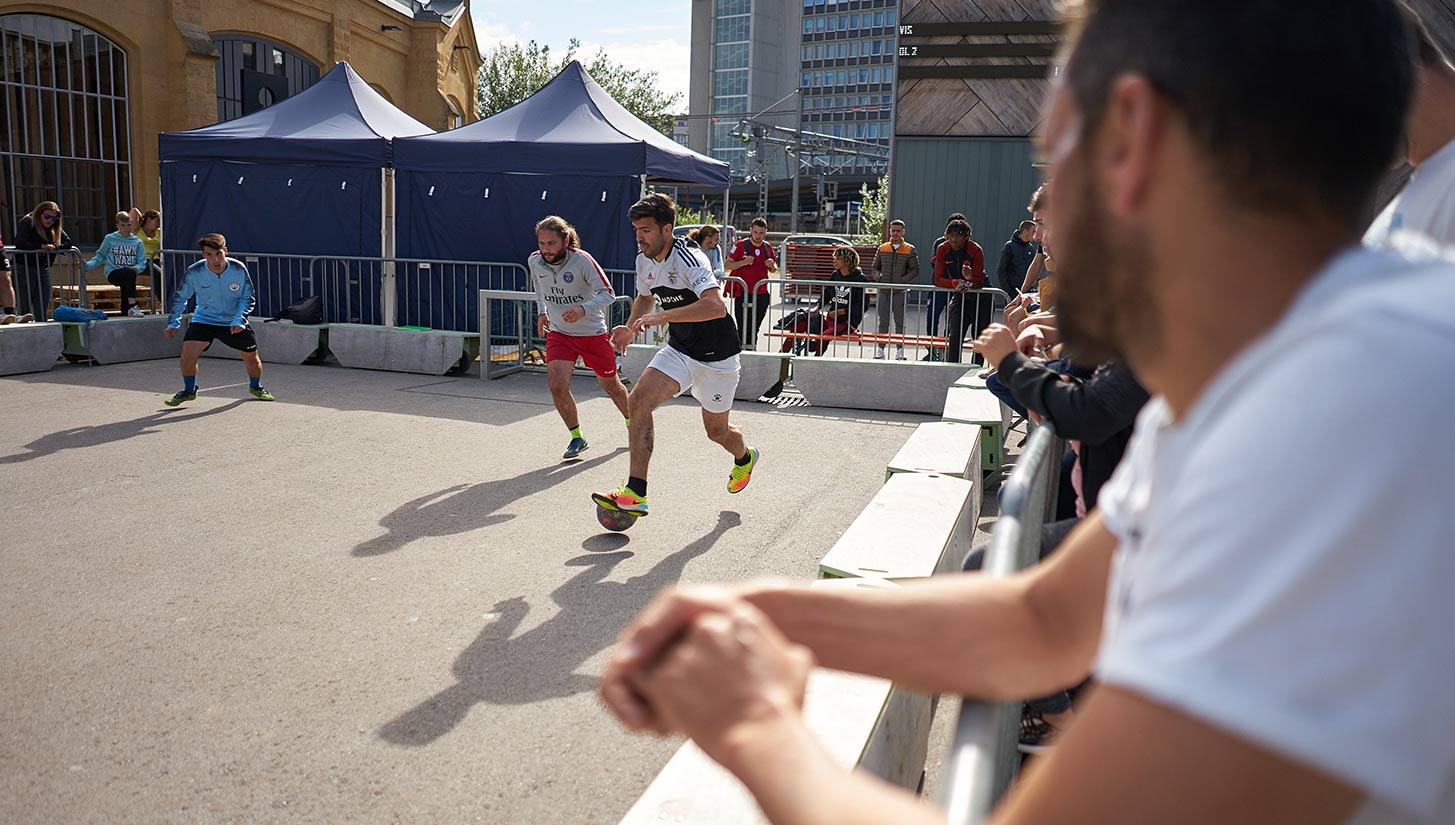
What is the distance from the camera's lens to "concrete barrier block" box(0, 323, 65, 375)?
40.0ft

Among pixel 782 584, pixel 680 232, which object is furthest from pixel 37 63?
pixel 782 584

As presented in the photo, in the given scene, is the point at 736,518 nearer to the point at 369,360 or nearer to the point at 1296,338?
the point at 1296,338

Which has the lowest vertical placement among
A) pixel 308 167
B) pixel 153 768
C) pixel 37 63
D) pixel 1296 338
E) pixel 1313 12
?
pixel 153 768

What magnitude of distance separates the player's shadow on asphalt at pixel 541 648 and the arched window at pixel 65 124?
58.4 ft

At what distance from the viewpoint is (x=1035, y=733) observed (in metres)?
2.90

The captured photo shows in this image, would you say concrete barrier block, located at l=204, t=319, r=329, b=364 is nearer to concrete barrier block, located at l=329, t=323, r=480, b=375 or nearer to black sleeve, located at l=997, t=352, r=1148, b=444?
concrete barrier block, located at l=329, t=323, r=480, b=375

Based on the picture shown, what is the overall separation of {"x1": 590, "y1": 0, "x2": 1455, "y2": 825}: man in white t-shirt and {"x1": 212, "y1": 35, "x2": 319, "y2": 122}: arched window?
25451mm

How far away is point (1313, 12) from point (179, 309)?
38.7 feet

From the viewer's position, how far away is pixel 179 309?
35.9 ft

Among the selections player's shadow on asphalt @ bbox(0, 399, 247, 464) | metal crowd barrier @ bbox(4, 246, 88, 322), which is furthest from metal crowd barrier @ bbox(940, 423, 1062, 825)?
metal crowd barrier @ bbox(4, 246, 88, 322)

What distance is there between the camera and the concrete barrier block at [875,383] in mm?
11750

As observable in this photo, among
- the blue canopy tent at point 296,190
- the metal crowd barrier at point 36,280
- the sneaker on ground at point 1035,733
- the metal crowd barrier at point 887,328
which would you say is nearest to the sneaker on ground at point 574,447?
the metal crowd barrier at point 887,328

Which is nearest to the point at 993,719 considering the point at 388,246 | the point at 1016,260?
the point at 1016,260

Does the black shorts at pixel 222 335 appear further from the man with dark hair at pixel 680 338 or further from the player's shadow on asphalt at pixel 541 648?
the player's shadow on asphalt at pixel 541 648
